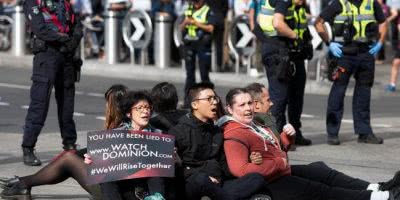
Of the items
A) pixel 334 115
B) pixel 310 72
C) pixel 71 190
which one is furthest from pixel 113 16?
pixel 71 190

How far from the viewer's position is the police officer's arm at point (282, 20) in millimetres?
12641

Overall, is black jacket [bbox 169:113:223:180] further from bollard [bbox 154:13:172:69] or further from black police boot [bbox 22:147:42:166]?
bollard [bbox 154:13:172:69]

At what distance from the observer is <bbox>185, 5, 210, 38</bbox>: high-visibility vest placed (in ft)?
57.5

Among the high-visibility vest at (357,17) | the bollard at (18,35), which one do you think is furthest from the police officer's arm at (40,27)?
the bollard at (18,35)

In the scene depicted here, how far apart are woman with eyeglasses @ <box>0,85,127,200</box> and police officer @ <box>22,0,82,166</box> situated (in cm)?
190

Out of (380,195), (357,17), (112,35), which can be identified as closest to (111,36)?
(112,35)

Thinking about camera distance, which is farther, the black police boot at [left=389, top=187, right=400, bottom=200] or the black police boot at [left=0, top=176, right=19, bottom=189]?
the black police boot at [left=0, top=176, right=19, bottom=189]

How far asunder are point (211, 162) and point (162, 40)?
42.9 feet

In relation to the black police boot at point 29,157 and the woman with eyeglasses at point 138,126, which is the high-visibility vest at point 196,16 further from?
the woman with eyeglasses at point 138,126

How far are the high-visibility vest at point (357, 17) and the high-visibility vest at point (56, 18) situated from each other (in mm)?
3002

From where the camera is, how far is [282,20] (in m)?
12.7

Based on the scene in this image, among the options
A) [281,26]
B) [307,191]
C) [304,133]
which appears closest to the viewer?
[307,191]

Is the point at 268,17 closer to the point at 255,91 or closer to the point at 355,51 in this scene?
the point at 355,51

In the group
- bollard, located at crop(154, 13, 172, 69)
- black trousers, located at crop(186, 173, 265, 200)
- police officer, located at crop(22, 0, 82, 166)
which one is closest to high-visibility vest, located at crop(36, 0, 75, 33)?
police officer, located at crop(22, 0, 82, 166)
